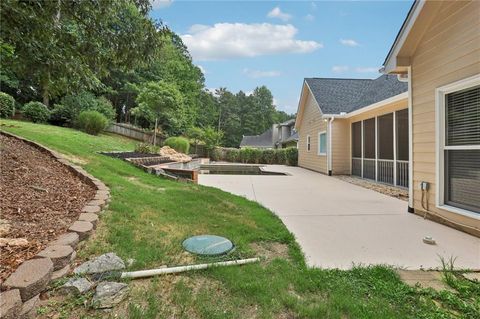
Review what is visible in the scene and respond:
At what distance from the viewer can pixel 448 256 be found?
2.98 meters

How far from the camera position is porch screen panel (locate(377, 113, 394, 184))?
8.75 meters

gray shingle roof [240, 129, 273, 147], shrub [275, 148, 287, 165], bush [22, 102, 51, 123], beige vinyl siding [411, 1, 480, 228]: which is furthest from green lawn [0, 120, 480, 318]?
gray shingle roof [240, 129, 273, 147]

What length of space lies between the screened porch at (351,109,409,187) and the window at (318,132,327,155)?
1.33m

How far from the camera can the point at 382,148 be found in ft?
29.9

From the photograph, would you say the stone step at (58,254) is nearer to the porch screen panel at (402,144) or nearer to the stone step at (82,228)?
the stone step at (82,228)

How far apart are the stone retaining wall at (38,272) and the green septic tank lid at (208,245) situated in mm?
1029

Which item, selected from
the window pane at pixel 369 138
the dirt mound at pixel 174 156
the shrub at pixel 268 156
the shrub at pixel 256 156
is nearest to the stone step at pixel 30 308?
the window pane at pixel 369 138

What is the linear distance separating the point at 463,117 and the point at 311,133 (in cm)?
1061

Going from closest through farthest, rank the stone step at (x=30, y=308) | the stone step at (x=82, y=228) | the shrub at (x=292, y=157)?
the stone step at (x=30, y=308) < the stone step at (x=82, y=228) < the shrub at (x=292, y=157)

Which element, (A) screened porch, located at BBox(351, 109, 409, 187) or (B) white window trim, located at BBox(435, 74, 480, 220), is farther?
(A) screened porch, located at BBox(351, 109, 409, 187)

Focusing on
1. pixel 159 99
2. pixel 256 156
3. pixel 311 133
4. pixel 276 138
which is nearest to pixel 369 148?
pixel 311 133

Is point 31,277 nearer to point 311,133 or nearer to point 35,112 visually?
point 311,133

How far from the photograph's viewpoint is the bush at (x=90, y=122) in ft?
50.8

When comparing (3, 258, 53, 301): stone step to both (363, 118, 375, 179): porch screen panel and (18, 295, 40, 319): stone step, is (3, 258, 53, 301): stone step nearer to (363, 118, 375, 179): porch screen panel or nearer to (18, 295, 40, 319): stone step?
(18, 295, 40, 319): stone step
